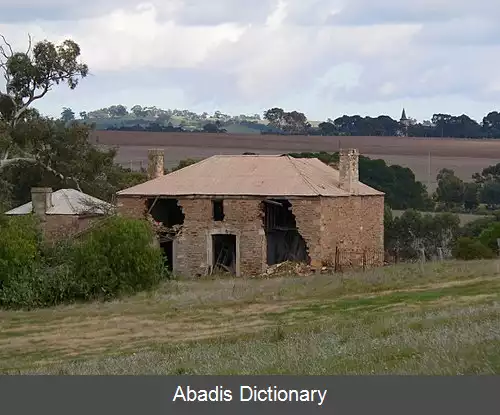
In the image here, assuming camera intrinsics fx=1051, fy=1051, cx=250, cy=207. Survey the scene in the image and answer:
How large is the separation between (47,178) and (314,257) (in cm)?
2575

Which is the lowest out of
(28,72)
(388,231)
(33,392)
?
(388,231)

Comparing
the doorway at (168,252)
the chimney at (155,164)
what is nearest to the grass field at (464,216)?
the chimney at (155,164)

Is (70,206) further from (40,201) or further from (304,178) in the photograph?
(304,178)

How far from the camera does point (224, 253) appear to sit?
137 ft

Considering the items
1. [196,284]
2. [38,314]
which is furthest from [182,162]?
[38,314]

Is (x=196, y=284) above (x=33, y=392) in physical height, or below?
below

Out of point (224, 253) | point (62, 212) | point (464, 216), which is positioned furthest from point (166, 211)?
point (464, 216)

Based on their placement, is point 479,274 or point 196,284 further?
point 196,284

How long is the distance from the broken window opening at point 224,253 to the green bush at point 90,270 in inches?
160

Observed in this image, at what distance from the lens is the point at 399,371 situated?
11.8m

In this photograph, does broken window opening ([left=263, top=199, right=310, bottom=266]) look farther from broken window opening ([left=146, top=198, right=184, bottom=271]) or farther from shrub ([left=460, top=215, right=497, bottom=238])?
shrub ([left=460, top=215, right=497, bottom=238])

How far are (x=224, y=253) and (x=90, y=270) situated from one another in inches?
281

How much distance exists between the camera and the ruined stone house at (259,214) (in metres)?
40.3

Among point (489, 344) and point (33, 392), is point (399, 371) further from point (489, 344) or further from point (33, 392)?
point (33, 392)
